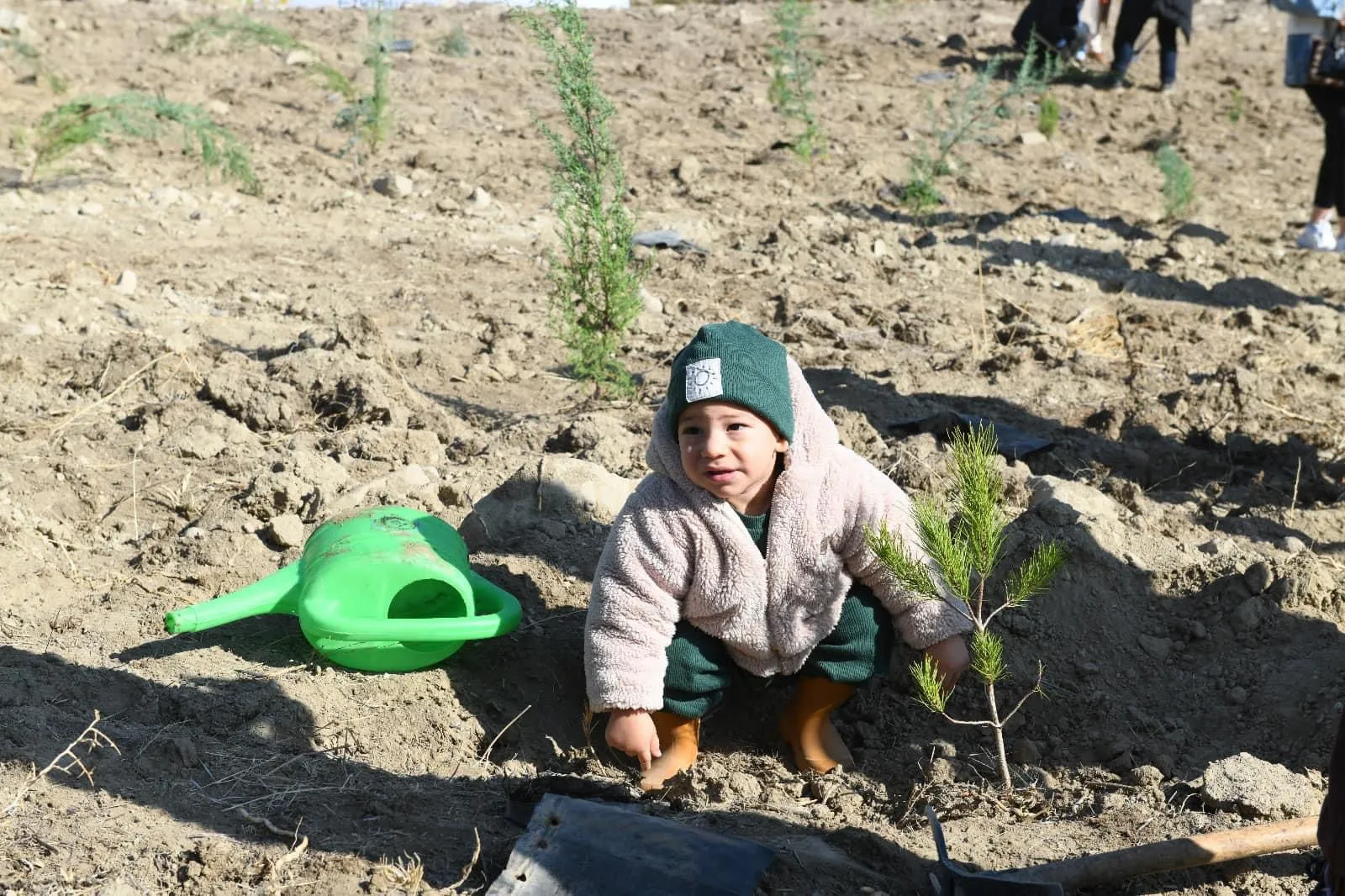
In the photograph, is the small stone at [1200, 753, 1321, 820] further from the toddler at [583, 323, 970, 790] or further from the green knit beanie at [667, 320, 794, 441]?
the green knit beanie at [667, 320, 794, 441]

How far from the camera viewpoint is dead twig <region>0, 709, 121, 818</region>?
8.41ft

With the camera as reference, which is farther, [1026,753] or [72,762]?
[1026,753]

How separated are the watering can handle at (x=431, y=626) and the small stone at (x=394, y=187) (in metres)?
4.55

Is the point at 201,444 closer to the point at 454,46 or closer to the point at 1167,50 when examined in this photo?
the point at 454,46

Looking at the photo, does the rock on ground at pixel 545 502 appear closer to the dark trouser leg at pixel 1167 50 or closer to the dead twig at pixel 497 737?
the dead twig at pixel 497 737

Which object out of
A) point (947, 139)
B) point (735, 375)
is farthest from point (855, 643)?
point (947, 139)

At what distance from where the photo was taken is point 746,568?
311 centimetres

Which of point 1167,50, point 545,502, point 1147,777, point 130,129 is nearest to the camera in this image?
point 1147,777

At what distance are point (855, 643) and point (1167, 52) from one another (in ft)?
32.5

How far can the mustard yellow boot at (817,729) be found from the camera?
3270 mm

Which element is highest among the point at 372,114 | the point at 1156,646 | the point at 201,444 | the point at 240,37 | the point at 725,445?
the point at 240,37

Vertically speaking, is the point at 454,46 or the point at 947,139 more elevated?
the point at 454,46

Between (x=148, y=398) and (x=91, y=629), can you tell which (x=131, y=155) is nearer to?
(x=148, y=398)

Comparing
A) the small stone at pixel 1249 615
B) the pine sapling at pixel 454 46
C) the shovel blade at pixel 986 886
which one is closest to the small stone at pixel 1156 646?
the small stone at pixel 1249 615
